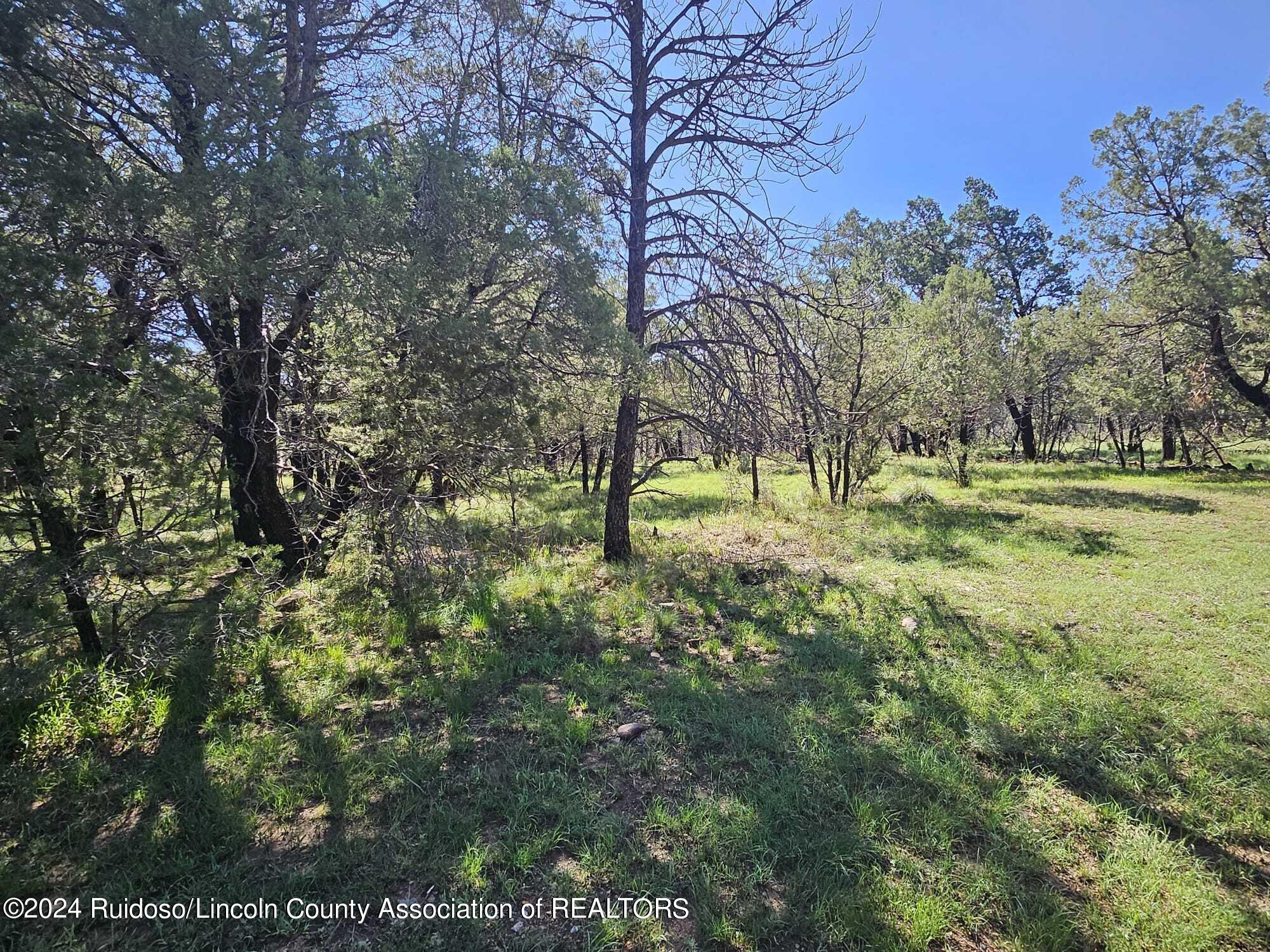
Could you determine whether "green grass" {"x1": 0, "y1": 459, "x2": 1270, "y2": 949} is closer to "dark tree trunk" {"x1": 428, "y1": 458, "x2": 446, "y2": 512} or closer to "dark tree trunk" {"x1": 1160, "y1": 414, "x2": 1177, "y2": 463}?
"dark tree trunk" {"x1": 428, "y1": 458, "x2": 446, "y2": 512}

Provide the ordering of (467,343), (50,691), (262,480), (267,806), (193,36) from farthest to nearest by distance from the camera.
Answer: (262,480) < (467,343) < (50,691) < (193,36) < (267,806)

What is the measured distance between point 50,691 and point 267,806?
2088 mm

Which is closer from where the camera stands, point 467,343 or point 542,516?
point 467,343

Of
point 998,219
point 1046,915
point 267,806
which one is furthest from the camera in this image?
point 998,219

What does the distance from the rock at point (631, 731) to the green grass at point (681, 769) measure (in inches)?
2.7

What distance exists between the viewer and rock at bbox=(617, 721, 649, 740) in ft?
11.7

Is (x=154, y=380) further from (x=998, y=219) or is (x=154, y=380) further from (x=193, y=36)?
(x=998, y=219)

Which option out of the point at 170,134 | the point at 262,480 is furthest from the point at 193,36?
the point at 262,480

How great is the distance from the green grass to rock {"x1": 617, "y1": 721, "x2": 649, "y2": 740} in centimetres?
7

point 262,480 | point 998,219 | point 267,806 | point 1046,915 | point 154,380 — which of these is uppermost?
point 998,219

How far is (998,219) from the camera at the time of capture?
31.6 metres

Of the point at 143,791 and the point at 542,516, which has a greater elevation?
the point at 542,516

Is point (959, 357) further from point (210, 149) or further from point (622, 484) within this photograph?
point (210, 149)

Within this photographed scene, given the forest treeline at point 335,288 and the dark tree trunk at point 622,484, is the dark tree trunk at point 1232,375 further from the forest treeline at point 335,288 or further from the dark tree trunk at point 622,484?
the dark tree trunk at point 622,484
